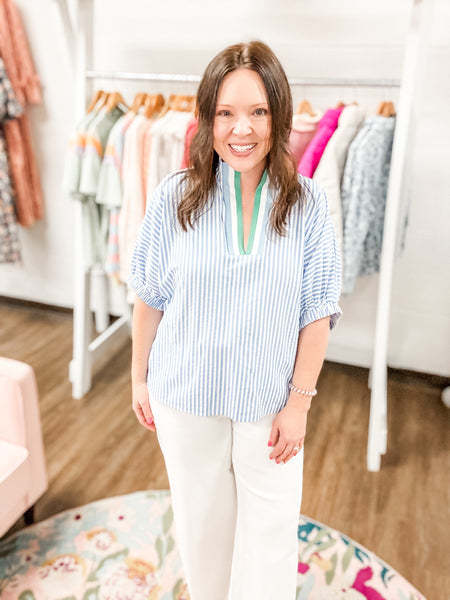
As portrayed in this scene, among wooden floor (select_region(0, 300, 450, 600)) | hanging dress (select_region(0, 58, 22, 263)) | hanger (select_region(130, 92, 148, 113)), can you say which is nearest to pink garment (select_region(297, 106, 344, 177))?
hanger (select_region(130, 92, 148, 113))

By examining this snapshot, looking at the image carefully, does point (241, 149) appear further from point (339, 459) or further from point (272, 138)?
point (339, 459)

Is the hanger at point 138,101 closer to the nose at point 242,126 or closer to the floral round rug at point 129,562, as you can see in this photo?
the nose at point 242,126

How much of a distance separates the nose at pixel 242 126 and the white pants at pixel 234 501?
0.54m

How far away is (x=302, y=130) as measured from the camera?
6.03 ft

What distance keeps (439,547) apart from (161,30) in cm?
231

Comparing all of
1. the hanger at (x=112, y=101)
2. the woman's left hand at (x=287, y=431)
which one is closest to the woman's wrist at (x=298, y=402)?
the woman's left hand at (x=287, y=431)

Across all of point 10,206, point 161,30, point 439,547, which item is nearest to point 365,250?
point 439,547

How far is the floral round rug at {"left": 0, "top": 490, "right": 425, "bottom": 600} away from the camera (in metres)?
1.50

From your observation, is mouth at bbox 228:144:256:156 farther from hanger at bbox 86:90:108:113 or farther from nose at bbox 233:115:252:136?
hanger at bbox 86:90:108:113

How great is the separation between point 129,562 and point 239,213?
117 centimetres

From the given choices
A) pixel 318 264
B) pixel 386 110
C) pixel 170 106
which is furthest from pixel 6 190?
pixel 318 264

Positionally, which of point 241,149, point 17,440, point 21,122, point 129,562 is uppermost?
point 21,122

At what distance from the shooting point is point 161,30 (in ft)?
7.67

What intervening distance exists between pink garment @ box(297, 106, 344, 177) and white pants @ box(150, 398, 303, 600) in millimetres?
1019
